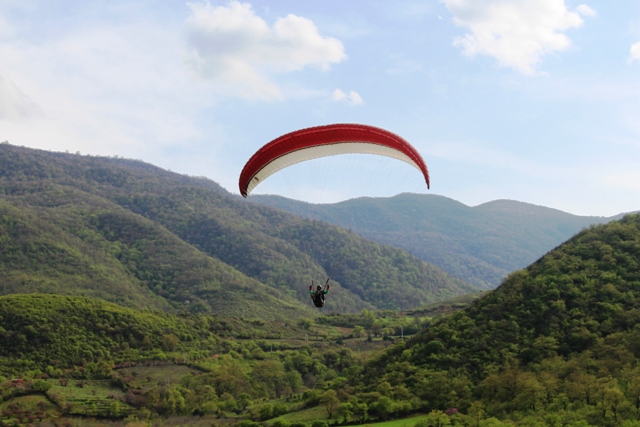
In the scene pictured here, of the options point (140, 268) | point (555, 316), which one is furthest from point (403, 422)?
point (140, 268)

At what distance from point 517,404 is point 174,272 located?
389 ft

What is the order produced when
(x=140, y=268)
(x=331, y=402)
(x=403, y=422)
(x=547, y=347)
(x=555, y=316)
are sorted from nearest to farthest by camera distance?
(x=403, y=422)
(x=547, y=347)
(x=331, y=402)
(x=555, y=316)
(x=140, y=268)

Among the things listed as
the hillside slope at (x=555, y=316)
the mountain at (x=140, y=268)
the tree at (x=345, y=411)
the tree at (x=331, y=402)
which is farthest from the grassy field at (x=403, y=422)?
the mountain at (x=140, y=268)

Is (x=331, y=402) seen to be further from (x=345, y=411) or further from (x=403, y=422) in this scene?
(x=403, y=422)

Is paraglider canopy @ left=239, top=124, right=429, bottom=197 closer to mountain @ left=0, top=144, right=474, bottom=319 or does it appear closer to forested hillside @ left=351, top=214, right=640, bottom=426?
forested hillside @ left=351, top=214, right=640, bottom=426

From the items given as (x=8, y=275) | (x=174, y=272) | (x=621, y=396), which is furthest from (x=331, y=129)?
(x=174, y=272)

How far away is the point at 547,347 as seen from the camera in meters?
43.4

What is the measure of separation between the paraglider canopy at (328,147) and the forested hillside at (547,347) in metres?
17.8

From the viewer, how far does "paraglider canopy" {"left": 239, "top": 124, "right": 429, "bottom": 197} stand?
24812 millimetres

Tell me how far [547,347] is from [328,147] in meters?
26.7

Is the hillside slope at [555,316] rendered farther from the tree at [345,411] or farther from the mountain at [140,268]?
the mountain at [140,268]

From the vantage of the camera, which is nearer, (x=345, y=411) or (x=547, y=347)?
(x=345, y=411)

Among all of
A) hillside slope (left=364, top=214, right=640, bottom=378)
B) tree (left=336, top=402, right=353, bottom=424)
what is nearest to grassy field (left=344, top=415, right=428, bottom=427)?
tree (left=336, top=402, right=353, bottom=424)

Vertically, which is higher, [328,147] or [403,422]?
[328,147]
